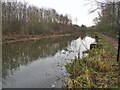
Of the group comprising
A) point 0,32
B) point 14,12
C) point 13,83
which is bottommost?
point 13,83

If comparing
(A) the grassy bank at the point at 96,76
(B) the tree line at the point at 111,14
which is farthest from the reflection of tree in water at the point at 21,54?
(B) the tree line at the point at 111,14

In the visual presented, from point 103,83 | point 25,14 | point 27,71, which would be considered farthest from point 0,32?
point 103,83

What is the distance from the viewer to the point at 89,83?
955 centimetres

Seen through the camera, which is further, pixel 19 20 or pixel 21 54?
pixel 19 20

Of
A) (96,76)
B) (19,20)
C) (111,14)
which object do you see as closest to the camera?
(96,76)

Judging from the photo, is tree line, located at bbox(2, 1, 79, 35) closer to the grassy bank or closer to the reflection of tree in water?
the reflection of tree in water

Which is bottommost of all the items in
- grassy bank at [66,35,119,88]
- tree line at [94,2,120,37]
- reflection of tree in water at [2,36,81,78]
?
reflection of tree in water at [2,36,81,78]

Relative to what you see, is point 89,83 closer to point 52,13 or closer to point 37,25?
point 37,25

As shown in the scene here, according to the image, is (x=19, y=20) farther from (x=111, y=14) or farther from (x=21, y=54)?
(x=21, y=54)

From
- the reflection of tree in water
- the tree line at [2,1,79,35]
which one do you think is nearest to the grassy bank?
the reflection of tree in water

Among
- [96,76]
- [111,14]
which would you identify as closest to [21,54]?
[96,76]

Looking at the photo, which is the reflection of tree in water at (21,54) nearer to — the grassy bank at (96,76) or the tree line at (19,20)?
the grassy bank at (96,76)

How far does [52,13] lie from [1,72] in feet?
281

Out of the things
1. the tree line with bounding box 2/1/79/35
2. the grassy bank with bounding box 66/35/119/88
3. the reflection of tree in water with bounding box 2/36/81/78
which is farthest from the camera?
the tree line with bounding box 2/1/79/35
